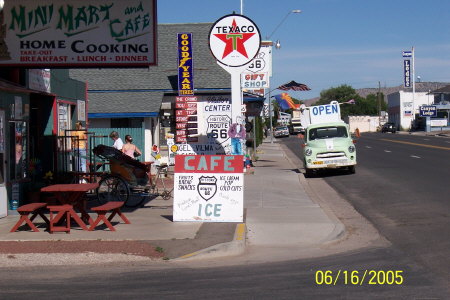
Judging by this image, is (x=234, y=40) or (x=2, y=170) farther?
(x=234, y=40)

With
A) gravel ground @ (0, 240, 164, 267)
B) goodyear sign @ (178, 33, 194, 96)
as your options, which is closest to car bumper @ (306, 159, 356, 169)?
goodyear sign @ (178, 33, 194, 96)

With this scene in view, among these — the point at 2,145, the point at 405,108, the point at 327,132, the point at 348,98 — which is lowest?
the point at 2,145

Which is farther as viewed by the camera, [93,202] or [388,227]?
[93,202]

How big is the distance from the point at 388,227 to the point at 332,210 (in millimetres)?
3011

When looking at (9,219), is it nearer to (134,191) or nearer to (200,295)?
(134,191)

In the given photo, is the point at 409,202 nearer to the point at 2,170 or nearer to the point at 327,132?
the point at 2,170

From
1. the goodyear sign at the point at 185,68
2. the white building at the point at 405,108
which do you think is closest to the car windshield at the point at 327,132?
the goodyear sign at the point at 185,68

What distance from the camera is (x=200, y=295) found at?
725 cm

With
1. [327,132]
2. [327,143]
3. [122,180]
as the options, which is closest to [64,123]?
[122,180]

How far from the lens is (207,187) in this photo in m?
12.4

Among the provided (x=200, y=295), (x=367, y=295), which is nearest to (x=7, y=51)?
(x=200, y=295)

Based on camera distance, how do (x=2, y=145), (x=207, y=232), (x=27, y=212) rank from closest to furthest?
(x=207, y=232) → (x=27, y=212) → (x=2, y=145)

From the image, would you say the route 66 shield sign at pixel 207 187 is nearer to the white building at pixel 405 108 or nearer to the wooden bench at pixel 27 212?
the wooden bench at pixel 27 212

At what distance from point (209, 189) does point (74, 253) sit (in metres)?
3.48
